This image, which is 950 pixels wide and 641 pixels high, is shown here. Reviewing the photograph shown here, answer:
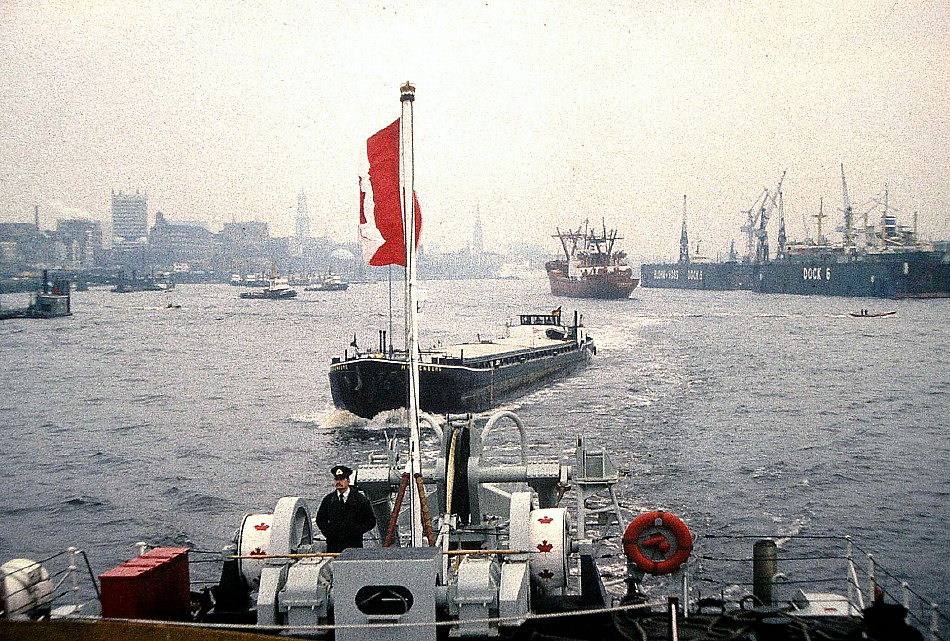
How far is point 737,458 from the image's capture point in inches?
1415

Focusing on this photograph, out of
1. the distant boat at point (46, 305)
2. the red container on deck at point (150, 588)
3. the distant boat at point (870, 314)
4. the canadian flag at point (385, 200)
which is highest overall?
the canadian flag at point (385, 200)

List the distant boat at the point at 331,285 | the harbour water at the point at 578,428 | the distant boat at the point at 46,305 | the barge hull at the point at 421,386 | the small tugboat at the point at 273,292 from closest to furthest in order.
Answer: the harbour water at the point at 578,428, the barge hull at the point at 421,386, the distant boat at the point at 46,305, the small tugboat at the point at 273,292, the distant boat at the point at 331,285

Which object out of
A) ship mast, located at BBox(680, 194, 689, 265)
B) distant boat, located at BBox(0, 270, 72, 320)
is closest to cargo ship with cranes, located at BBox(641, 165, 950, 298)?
ship mast, located at BBox(680, 194, 689, 265)

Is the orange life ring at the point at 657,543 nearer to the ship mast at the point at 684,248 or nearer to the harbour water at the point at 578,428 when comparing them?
the harbour water at the point at 578,428

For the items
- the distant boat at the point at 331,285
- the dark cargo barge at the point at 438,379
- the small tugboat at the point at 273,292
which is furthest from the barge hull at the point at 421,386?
the distant boat at the point at 331,285

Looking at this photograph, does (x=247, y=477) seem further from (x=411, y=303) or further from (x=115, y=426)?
(x=411, y=303)

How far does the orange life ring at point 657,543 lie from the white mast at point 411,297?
249cm

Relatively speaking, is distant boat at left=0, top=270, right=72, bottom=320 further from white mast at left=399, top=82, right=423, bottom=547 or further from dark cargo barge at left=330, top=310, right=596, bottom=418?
white mast at left=399, top=82, right=423, bottom=547

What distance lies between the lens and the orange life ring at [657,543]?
1026 cm

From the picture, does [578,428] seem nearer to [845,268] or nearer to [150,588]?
[150,588]

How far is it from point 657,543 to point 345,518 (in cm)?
363

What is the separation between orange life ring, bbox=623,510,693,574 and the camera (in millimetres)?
10258

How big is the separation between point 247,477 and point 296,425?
10597 millimetres

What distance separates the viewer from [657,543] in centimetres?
1032
